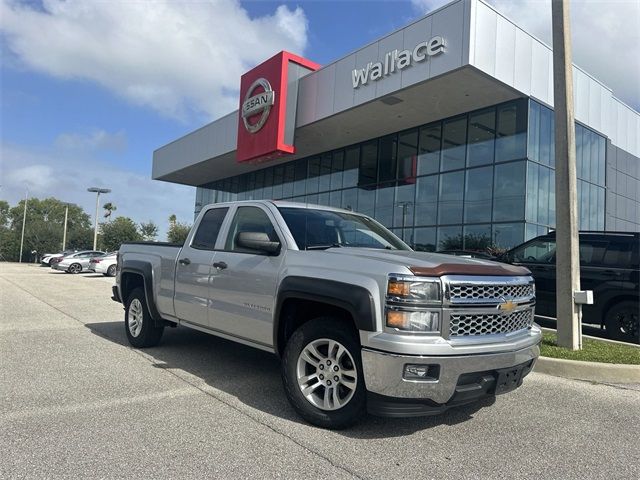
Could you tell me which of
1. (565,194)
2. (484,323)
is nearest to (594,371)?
(565,194)

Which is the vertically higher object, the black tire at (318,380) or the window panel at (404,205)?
the window panel at (404,205)

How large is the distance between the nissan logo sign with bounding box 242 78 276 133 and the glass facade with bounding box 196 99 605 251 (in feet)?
14.0

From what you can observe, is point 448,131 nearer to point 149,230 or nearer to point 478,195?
point 478,195

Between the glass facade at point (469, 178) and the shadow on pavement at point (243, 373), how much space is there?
36.7ft

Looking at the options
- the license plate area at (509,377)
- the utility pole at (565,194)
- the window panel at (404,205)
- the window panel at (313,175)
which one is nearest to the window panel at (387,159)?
the window panel at (404,205)

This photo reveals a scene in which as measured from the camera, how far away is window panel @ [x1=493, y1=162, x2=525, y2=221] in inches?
601

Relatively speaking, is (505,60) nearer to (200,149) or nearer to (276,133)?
(276,133)

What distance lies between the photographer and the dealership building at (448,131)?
14320mm

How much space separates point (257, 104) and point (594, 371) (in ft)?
55.5

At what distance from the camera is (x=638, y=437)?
160 inches

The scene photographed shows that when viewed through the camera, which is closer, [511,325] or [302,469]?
[302,469]

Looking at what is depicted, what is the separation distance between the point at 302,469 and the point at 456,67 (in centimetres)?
1248

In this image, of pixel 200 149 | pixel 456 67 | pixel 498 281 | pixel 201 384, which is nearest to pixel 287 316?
pixel 201 384

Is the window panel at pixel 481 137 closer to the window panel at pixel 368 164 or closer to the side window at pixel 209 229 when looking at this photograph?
the window panel at pixel 368 164
